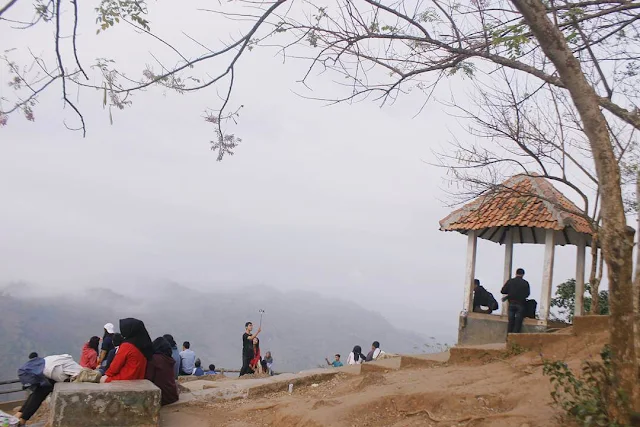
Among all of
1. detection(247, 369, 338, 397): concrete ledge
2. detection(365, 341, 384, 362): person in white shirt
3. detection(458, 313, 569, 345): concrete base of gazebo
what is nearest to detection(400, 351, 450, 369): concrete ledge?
detection(247, 369, 338, 397): concrete ledge

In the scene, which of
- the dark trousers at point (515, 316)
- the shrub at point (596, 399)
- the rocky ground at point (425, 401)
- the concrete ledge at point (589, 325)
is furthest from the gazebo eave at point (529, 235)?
the shrub at point (596, 399)

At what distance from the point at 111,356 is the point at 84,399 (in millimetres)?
2577

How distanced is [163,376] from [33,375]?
5.28 feet

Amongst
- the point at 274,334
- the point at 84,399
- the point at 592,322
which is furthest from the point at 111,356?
the point at 274,334

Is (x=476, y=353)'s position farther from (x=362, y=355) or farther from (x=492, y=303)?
(x=362, y=355)

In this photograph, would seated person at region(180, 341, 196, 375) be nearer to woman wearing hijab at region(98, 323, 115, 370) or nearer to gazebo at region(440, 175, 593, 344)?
Result: woman wearing hijab at region(98, 323, 115, 370)

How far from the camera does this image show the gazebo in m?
11.8

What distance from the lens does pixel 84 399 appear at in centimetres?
633

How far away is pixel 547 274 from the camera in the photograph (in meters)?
12.0

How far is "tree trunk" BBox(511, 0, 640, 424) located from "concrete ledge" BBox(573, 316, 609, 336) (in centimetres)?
387

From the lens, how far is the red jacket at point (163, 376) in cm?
765

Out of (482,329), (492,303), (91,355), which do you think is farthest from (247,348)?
(492,303)

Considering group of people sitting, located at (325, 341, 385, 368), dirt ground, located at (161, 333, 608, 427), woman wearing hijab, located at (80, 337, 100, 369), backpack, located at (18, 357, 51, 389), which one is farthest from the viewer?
group of people sitting, located at (325, 341, 385, 368)

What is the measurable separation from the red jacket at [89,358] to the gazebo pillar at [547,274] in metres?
8.57
